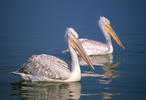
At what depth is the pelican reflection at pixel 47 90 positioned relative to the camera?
804 centimetres

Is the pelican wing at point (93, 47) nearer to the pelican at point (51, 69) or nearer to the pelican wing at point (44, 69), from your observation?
the pelican at point (51, 69)

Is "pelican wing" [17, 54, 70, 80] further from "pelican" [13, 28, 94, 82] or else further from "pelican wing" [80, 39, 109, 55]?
"pelican wing" [80, 39, 109, 55]

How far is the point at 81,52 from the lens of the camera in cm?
934

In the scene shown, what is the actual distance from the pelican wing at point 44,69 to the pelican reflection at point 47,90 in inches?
6.7

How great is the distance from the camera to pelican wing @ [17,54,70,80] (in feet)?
29.9

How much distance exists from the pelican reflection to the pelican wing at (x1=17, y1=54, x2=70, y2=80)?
0.55ft

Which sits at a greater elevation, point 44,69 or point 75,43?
point 75,43

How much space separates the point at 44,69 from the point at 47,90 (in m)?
0.71

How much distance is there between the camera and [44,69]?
9.18 metres

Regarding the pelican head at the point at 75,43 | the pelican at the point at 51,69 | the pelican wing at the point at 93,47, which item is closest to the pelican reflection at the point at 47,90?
the pelican at the point at 51,69

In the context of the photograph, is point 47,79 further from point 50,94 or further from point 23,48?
point 23,48

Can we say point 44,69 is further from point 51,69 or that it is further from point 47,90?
point 47,90

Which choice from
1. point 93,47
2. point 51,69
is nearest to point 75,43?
point 51,69

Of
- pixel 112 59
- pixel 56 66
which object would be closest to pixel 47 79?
pixel 56 66
